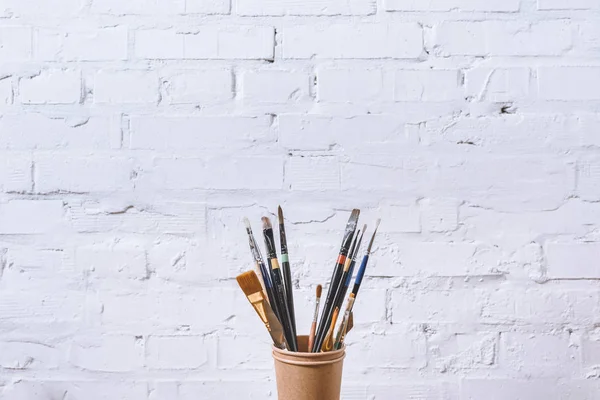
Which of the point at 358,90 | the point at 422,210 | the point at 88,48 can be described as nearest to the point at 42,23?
the point at 88,48

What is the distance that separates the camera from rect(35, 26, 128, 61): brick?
89cm

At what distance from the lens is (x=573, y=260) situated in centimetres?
86

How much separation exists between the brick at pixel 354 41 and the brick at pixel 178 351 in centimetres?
47

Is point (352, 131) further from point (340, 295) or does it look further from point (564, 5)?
point (564, 5)

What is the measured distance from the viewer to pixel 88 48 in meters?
0.89

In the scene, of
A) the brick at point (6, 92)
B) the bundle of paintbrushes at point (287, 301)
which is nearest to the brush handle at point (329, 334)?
the bundle of paintbrushes at point (287, 301)

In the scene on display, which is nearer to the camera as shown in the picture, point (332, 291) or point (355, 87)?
point (332, 291)

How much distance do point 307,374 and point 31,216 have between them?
0.52 meters

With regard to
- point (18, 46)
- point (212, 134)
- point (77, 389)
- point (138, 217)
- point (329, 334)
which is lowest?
point (77, 389)

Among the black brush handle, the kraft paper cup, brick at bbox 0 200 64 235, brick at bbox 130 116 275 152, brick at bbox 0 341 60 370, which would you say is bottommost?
brick at bbox 0 341 60 370

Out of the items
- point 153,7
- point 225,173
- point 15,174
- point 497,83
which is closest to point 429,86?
point 497,83

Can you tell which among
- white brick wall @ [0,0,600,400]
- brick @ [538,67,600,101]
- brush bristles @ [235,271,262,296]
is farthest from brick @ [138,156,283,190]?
brick @ [538,67,600,101]

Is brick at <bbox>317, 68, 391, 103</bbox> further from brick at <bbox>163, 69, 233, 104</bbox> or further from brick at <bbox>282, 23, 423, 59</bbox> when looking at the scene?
brick at <bbox>163, 69, 233, 104</bbox>

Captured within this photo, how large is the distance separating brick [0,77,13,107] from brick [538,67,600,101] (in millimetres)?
836
